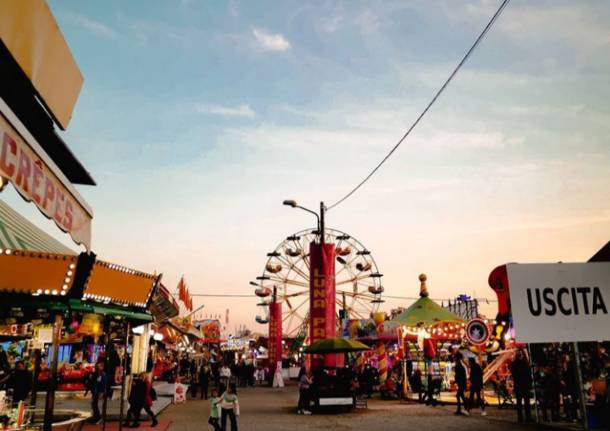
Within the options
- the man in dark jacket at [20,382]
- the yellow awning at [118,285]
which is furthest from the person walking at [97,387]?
the yellow awning at [118,285]

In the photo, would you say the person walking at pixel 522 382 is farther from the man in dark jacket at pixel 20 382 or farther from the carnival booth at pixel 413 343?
the man in dark jacket at pixel 20 382

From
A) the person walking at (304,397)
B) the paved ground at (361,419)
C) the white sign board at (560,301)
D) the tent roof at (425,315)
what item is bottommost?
the paved ground at (361,419)

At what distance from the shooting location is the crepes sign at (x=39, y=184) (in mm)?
3643

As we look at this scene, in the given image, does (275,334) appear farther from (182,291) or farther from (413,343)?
(413,343)

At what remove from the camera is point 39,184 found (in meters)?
4.18

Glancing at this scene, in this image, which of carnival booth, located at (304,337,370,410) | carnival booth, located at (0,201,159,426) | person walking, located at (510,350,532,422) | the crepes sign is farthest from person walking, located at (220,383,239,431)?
person walking, located at (510,350,532,422)

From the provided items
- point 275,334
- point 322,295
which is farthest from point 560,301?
point 275,334

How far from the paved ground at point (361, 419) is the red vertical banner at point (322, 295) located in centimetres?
520

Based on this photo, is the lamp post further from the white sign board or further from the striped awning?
the white sign board

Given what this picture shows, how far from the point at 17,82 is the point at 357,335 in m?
28.1

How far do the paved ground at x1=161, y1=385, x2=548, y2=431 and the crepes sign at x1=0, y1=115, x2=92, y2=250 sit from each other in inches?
391

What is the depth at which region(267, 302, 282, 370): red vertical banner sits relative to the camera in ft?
131

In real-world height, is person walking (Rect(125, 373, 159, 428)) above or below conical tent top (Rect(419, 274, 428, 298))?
below

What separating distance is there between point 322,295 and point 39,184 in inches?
824
